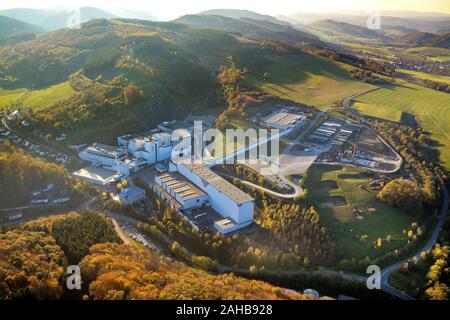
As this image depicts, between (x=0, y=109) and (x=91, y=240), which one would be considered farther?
(x=0, y=109)

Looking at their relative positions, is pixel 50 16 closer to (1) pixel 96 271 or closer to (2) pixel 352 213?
(2) pixel 352 213

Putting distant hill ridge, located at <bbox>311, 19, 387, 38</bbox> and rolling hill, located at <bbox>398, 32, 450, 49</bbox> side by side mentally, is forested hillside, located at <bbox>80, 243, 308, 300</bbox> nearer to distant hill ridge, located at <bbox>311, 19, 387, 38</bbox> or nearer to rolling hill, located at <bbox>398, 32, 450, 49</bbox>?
rolling hill, located at <bbox>398, 32, 450, 49</bbox>

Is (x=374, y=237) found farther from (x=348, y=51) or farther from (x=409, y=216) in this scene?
(x=348, y=51)

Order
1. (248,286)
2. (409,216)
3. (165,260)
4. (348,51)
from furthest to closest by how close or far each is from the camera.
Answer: (348,51), (409,216), (165,260), (248,286)

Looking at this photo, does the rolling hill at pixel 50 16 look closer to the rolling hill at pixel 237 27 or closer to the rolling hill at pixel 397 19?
the rolling hill at pixel 237 27

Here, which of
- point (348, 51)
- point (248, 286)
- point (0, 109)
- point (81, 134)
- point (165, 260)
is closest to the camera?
point (248, 286)

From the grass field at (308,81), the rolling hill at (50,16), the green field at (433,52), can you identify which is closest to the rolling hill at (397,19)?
the green field at (433,52)

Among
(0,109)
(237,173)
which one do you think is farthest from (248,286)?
(0,109)
